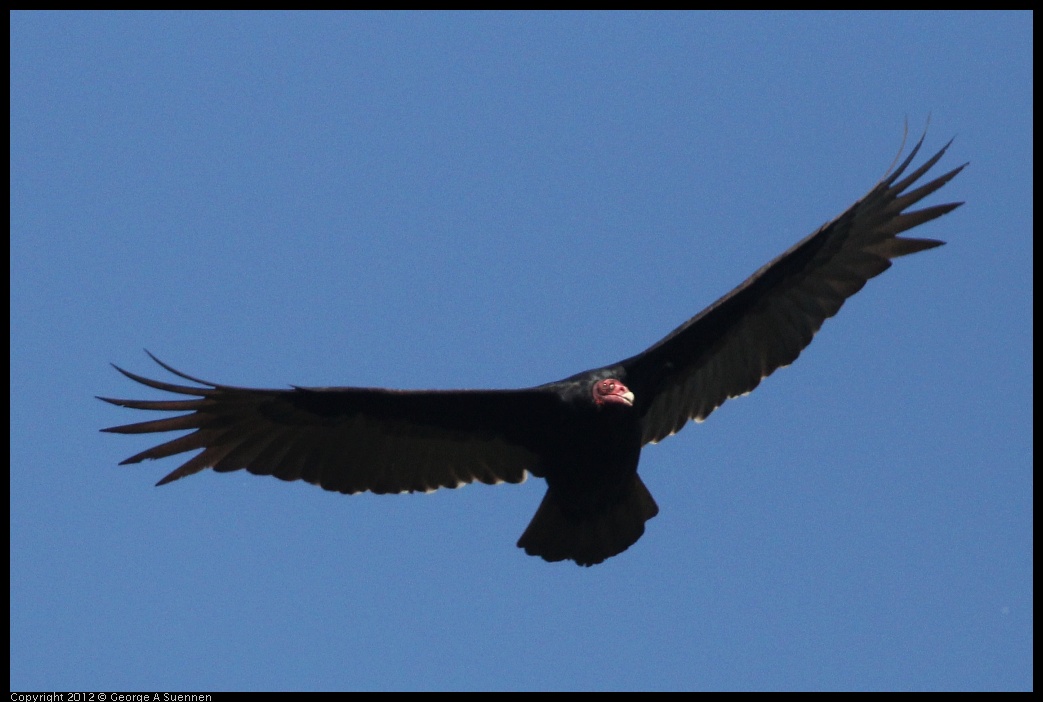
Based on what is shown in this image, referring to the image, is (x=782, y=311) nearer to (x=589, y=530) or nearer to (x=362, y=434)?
(x=589, y=530)

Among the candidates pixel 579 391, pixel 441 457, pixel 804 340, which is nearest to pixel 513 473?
pixel 441 457

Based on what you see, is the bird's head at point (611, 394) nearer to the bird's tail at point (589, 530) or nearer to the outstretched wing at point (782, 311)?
the outstretched wing at point (782, 311)

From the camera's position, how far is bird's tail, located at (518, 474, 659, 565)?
24.2 ft

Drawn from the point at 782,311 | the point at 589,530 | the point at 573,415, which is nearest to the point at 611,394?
the point at 573,415

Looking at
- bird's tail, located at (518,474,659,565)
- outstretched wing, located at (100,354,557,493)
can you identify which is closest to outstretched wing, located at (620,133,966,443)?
bird's tail, located at (518,474,659,565)

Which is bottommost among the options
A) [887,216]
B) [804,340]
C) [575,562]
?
[575,562]

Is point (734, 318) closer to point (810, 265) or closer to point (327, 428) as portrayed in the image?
point (810, 265)

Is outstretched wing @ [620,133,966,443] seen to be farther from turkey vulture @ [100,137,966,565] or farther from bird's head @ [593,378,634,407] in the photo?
bird's head @ [593,378,634,407]

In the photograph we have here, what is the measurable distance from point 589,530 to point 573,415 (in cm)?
95

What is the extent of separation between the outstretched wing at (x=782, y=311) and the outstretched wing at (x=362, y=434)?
2.94 ft

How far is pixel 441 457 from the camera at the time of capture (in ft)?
24.9

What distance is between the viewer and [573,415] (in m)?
6.82

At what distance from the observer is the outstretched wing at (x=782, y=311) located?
24.4 feet

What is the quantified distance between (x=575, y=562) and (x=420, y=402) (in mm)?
1405
